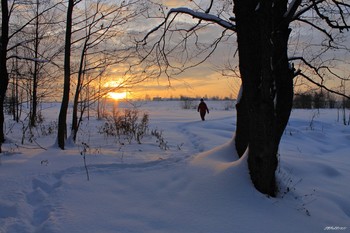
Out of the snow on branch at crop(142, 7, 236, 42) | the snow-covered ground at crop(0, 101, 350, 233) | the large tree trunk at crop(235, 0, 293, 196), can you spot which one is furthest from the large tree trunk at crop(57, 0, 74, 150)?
the large tree trunk at crop(235, 0, 293, 196)

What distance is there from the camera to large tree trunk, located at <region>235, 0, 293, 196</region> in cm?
447

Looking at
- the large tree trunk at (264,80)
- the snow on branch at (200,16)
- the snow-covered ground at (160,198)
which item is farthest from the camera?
the snow on branch at (200,16)

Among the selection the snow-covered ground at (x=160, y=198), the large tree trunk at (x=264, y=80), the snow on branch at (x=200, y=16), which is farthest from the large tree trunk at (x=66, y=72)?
the large tree trunk at (x=264, y=80)

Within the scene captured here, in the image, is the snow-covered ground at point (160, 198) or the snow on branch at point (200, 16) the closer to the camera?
the snow-covered ground at point (160, 198)

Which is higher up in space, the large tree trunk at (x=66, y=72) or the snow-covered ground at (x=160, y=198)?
the large tree trunk at (x=66, y=72)

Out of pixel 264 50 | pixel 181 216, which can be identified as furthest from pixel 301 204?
pixel 264 50

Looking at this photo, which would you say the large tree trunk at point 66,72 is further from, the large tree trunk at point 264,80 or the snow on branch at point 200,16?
the large tree trunk at point 264,80

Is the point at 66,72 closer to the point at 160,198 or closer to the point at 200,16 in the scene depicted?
the point at 200,16

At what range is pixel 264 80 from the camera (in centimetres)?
449

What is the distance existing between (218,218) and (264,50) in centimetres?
232

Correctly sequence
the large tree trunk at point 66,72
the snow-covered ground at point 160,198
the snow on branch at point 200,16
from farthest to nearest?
the large tree trunk at point 66,72
the snow on branch at point 200,16
the snow-covered ground at point 160,198

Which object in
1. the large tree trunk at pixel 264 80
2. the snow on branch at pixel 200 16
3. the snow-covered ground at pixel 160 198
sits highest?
the snow on branch at pixel 200 16

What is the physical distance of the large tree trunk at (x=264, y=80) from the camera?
447 cm

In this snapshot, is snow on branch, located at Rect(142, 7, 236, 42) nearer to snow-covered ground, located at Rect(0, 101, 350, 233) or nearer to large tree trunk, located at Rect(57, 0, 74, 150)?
snow-covered ground, located at Rect(0, 101, 350, 233)
